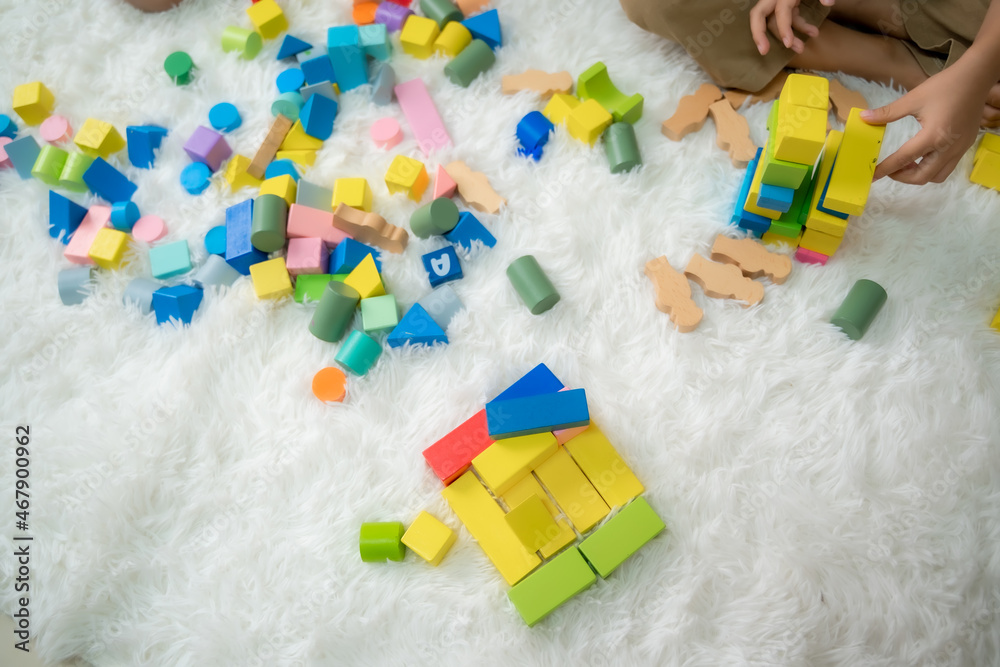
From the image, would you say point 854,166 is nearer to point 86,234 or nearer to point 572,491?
point 572,491

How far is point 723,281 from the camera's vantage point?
2.98 ft

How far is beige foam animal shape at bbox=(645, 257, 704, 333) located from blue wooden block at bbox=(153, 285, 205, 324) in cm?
68

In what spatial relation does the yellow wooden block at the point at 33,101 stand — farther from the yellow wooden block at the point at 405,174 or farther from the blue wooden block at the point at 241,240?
the yellow wooden block at the point at 405,174

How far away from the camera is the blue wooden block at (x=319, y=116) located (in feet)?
3.44

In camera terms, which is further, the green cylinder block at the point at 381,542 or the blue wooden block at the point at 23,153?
the blue wooden block at the point at 23,153

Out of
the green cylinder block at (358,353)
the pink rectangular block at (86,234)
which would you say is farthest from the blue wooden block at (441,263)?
the pink rectangular block at (86,234)

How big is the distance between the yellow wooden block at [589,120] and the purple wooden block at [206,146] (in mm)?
575

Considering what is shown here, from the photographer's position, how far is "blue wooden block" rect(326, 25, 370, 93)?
1084 millimetres

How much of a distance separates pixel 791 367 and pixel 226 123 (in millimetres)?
979

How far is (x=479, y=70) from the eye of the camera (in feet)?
3.59

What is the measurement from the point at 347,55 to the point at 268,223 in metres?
0.34

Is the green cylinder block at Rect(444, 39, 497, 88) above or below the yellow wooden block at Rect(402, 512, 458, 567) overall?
above

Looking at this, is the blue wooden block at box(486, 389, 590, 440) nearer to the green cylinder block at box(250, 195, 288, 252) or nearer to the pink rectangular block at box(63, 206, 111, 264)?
the green cylinder block at box(250, 195, 288, 252)

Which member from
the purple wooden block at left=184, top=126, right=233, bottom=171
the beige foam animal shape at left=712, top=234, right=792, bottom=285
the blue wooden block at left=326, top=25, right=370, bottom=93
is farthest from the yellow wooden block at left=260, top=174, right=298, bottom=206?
the beige foam animal shape at left=712, top=234, right=792, bottom=285
